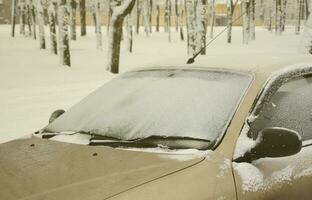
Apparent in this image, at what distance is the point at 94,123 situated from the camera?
3.48 metres

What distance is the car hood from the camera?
242 cm

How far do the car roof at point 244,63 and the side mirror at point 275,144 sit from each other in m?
0.55

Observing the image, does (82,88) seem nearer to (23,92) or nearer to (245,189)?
(23,92)

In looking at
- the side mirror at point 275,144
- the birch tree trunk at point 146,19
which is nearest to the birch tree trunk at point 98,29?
the birch tree trunk at point 146,19

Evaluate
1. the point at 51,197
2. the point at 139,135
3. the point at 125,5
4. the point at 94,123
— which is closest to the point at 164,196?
the point at 51,197

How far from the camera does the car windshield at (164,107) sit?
3.08m

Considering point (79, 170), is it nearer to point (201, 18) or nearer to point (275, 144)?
point (275, 144)

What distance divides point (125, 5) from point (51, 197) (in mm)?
15317

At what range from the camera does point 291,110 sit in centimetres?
344

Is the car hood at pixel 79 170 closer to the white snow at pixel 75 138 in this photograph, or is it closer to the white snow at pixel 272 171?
the white snow at pixel 75 138

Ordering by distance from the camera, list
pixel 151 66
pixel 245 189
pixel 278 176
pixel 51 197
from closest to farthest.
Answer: pixel 51 197, pixel 245 189, pixel 278 176, pixel 151 66

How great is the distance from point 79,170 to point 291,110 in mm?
1550

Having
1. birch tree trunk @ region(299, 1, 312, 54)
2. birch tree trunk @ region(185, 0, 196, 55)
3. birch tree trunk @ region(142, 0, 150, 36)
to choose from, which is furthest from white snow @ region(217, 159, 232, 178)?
birch tree trunk @ region(142, 0, 150, 36)

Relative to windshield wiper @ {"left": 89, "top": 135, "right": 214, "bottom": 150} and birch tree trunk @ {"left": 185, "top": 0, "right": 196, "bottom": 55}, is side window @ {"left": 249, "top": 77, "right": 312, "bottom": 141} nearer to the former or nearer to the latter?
windshield wiper @ {"left": 89, "top": 135, "right": 214, "bottom": 150}
